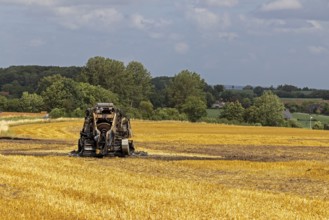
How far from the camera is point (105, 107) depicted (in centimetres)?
3762

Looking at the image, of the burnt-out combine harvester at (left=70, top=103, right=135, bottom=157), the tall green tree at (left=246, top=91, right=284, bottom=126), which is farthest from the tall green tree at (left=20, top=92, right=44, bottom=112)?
the burnt-out combine harvester at (left=70, top=103, right=135, bottom=157)

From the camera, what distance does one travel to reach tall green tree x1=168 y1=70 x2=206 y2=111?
540 ft

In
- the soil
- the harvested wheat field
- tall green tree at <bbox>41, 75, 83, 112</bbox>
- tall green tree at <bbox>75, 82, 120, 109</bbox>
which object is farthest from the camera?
tall green tree at <bbox>75, 82, 120, 109</bbox>

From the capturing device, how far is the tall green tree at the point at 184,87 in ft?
540

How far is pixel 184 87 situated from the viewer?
546 ft

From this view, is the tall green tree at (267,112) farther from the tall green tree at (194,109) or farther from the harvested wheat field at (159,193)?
the harvested wheat field at (159,193)

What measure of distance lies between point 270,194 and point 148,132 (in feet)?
191

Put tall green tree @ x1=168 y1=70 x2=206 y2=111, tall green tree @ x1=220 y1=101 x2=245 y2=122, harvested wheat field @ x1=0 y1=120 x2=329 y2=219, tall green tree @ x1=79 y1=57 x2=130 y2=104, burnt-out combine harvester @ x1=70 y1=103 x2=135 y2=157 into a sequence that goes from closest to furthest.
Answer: harvested wheat field @ x1=0 y1=120 x2=329 y2=219 → burnt-out combine harvester @ x1=70 y1=103 x2=135 y2=157 → tall green tree @ x1=220 y1=101 x2=245 y2=122 → tall green tree @ x1=168 y1=70 x2=206 y2=111 → tall green tree @ x1=79 y1=57 x2=130 y2=104

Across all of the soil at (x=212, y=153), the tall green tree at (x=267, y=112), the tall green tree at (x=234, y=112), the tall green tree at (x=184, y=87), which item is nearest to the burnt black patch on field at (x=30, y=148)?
the soil at (x=212, y=153)

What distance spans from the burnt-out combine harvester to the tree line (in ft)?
215

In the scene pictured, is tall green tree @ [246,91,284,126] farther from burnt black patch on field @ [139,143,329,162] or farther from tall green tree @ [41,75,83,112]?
burnt black patch on field @ [139,143,329,162]

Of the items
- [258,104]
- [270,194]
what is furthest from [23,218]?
[258,104]

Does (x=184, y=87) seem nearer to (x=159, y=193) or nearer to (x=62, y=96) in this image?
(x=62, y=96)

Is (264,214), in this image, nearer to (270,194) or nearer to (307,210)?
(307,210)
